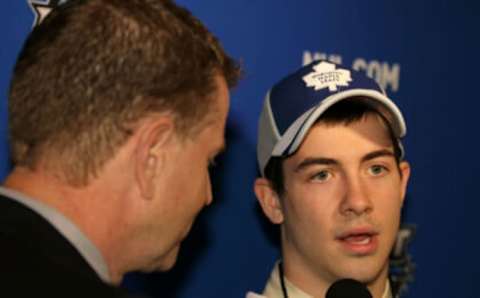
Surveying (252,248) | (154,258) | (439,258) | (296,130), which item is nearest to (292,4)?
(296,130)

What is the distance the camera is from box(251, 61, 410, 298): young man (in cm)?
127

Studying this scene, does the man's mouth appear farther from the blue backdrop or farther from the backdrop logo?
the backdrop logo

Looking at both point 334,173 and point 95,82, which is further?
point 334,173

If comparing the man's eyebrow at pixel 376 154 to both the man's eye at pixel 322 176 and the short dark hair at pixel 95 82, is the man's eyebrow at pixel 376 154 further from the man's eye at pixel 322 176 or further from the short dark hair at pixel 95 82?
the short dark hair at pixel 95 82

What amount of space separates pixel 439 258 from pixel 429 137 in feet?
0.77

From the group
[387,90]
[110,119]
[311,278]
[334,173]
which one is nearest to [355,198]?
[334,173]

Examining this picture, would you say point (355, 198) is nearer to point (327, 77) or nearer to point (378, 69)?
point (327, 77)

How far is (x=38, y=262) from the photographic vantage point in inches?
26.8

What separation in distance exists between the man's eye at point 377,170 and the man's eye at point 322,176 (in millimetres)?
66

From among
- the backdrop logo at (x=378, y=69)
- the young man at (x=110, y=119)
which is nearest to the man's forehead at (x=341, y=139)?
the backdrop logo at (x=378, y=69)

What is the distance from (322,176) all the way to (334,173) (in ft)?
0.07

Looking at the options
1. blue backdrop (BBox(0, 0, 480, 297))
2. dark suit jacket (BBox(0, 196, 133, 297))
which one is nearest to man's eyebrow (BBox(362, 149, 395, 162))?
blue backdrop (BBox(0, 0, 480, 297))

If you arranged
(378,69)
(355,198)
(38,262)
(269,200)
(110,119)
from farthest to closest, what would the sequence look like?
1. (378,69)
2. (269,200)
3. (355,198)
4. (110,119)
5. (38,262)

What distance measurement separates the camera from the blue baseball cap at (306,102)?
4.16 ft
